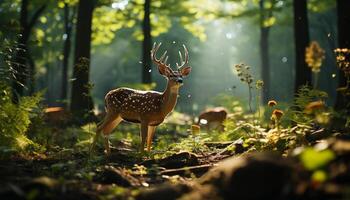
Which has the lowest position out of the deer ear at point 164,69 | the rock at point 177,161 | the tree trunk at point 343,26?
the rock at point 177,161

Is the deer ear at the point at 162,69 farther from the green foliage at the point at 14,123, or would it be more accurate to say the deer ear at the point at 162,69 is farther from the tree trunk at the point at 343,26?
the tree trunk at the point at 343,26

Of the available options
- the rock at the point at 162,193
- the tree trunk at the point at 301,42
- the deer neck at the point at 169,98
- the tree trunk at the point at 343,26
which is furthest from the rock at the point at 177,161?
the tree trunk at the point at 301,42

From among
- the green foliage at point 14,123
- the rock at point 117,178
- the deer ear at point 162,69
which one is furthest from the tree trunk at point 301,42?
the rock at point 117,178

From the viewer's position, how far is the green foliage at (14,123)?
7125 millimetres

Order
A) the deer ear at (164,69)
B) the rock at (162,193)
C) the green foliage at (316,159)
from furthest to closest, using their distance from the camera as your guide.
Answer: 1. the deer ear at (164,69)
2. the rock at (162,193)
3. the green foliage at (316,159)

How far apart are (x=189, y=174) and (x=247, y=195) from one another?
2.75 m

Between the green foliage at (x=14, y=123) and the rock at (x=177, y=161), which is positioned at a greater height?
the green foliage at (x=14, y=123)

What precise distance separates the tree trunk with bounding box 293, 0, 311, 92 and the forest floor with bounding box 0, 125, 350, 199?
6.55 metres

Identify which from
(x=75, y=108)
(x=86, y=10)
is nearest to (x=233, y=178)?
(x=75, y=108)

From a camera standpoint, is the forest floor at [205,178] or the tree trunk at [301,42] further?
the tree trunk at [301,42]

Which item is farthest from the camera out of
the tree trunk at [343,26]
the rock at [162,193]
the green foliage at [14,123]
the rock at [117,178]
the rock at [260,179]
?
the tree trunk at [343,26]

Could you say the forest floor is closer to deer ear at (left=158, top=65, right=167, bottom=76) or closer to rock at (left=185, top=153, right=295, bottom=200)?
rock at (left=185, top=153, right=295, bottom=200)

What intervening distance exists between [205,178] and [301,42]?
8836 mm

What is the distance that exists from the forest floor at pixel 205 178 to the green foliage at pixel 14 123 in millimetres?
315
